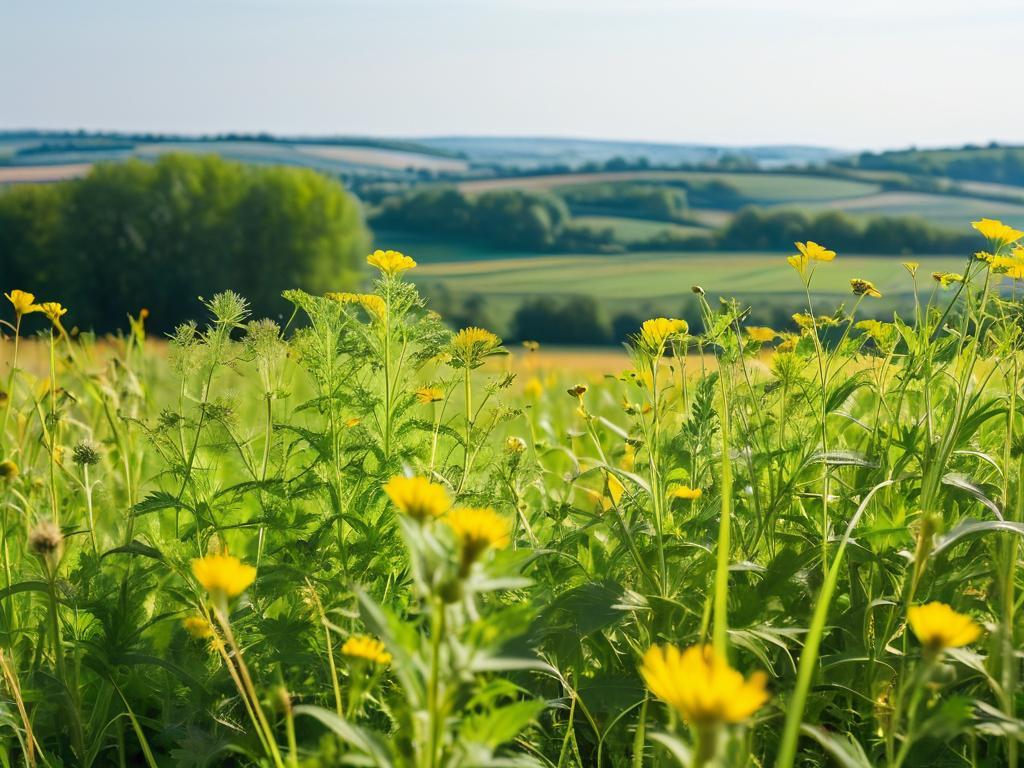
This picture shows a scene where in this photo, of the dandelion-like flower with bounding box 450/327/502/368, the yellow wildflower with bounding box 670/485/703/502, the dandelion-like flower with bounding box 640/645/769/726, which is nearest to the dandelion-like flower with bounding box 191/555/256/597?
the dandelion-like flower with bounding box 640/645/769/726

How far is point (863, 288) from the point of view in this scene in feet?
5.32

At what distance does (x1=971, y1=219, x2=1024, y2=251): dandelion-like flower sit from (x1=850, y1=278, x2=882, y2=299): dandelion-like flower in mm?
179

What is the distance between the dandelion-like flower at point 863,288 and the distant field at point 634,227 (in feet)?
175

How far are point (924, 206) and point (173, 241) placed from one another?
40.4m

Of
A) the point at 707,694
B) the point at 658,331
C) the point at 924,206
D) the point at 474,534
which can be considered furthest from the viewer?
the point at 924,206

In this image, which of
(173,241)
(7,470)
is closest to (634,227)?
(173,241)

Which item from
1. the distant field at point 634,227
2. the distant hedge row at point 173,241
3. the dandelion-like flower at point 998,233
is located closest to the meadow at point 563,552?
the dandelion-like flower at point 998,233

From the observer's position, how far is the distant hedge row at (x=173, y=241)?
43656 mm

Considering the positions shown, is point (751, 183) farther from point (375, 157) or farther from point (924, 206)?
point (375, 157)

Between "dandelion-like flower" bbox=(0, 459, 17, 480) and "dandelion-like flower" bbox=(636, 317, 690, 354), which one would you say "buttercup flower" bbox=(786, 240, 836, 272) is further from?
"dandelion-like flower" bbox=(0, 459, 17, 480)

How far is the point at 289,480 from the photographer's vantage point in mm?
1514

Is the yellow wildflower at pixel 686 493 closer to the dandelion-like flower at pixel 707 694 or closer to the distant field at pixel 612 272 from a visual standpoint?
the dandelion-like flower at pixel 707 694

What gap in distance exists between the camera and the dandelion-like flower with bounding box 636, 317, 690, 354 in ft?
4.67

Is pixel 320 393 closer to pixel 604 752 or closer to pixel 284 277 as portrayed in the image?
pixel 604 752
